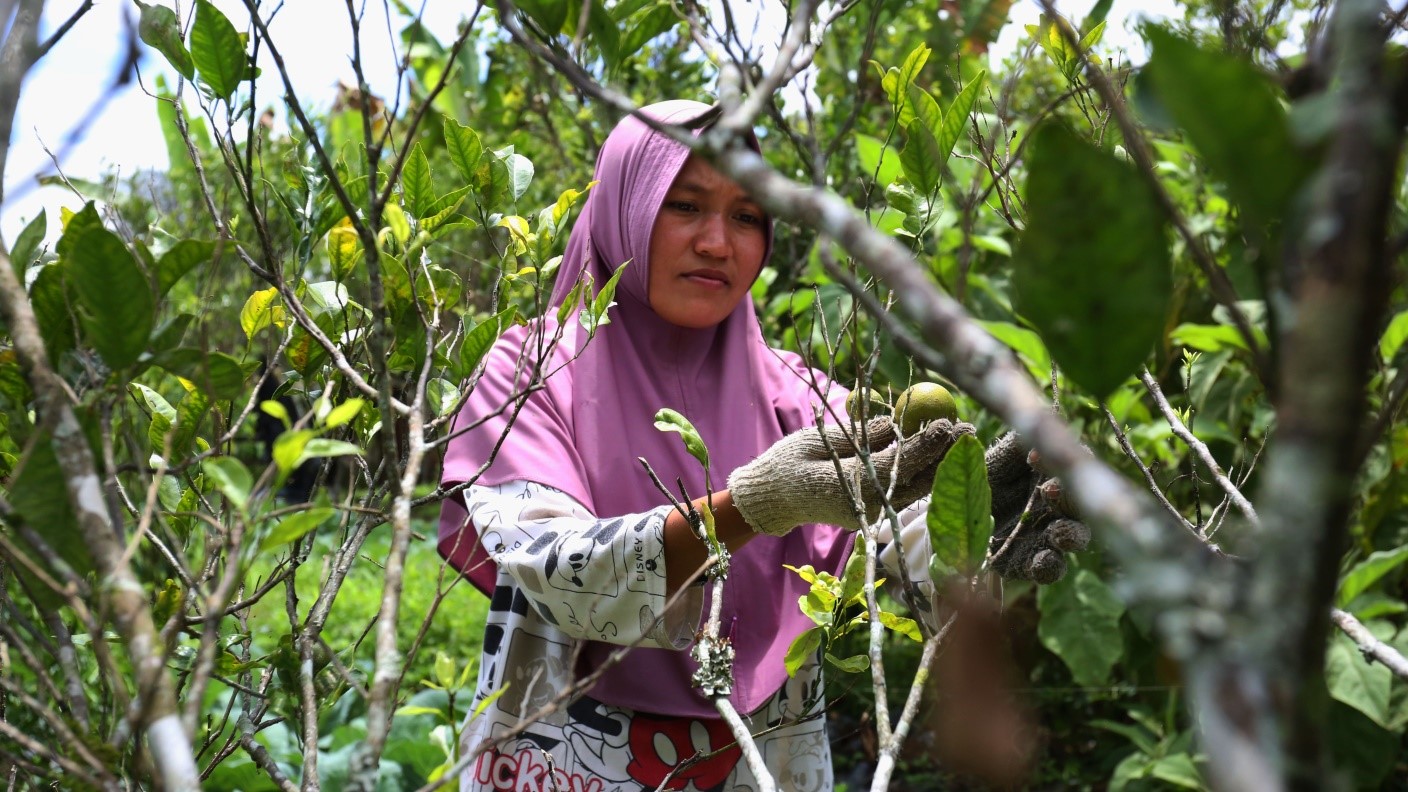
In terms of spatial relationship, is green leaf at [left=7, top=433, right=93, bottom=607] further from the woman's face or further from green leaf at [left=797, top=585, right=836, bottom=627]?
the woman's face

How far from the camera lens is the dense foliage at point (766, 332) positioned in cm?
43

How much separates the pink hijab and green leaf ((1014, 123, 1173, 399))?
1.16 metres

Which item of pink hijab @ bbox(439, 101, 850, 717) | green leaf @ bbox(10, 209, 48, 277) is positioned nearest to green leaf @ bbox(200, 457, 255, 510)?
green leaf @ bbox(10, 209, 48, 277)

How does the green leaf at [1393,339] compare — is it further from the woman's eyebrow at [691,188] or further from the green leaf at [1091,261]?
the green leaf at [1091,261]

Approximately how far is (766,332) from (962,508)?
2.36m

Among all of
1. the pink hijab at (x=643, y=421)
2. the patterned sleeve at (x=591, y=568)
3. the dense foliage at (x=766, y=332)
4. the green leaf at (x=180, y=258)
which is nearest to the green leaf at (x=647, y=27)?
the dense foliage at (x=766, y=332)

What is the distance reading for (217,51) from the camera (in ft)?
3.65

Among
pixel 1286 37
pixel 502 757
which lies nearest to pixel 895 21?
pixel 1286 37

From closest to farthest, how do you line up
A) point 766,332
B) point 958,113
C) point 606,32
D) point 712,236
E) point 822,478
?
1. point 958,113
2. point 822,478
3. point 606,32
4. point 712,236
5. point 766,332

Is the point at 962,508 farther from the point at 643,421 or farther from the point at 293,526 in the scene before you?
the point at 643,421

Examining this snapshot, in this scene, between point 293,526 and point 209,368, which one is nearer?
point 293,526

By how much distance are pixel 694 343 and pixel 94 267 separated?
125cm

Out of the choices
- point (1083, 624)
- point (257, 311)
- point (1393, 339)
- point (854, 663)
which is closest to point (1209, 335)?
point (1393, 339)

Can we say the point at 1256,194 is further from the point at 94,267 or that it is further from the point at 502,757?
the point at 502,757
